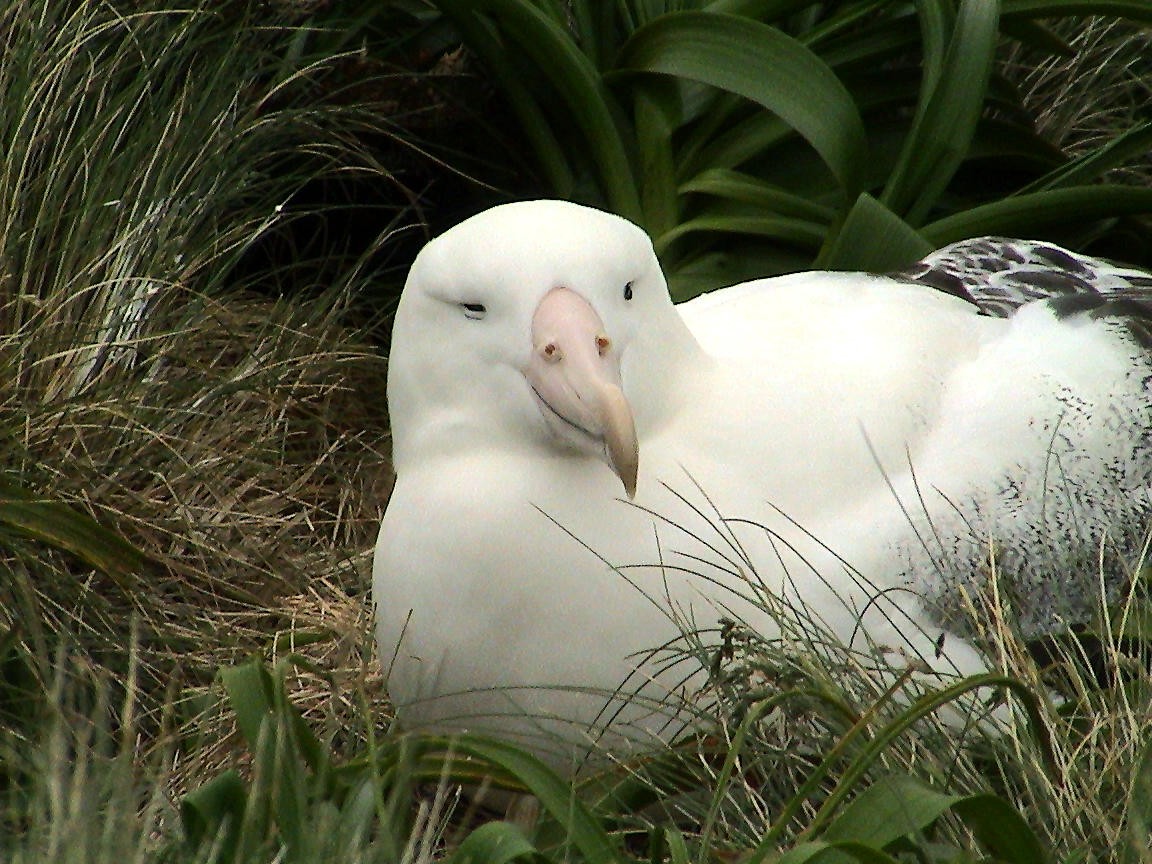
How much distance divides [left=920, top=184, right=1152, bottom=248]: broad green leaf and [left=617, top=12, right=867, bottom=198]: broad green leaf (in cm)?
30

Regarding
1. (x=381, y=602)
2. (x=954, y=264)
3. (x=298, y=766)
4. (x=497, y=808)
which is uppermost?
(x=954, y=264)

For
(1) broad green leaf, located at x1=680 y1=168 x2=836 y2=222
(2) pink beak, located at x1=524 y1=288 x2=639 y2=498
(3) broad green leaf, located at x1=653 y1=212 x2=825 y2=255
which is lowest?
(3) broad green leaf, located at x1=653 y1=212 x2=825 y2=255

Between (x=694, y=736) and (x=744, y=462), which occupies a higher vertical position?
(x=744, y=462)

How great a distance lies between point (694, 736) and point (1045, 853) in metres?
0.60

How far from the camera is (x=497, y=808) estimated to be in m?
3.08

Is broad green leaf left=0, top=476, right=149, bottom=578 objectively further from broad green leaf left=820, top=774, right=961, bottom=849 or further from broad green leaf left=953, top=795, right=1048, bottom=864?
broad green leaf left=953, top=795, right=1048, bottom=864

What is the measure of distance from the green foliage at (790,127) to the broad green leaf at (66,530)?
175cm

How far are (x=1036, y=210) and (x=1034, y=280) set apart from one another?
94 cm

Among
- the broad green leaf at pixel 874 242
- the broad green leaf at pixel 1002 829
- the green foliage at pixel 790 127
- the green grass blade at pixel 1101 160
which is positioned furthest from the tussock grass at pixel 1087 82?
the broad green leaf at pixel 1002 829

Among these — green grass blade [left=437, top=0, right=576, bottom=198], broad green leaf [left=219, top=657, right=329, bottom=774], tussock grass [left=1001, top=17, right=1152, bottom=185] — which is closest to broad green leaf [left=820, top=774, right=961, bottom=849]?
broad green leaf [left=219, top=657, right=329, bottom=774]

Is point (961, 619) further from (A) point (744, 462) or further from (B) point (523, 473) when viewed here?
(B) point (523, 473)

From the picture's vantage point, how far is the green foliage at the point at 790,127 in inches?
177

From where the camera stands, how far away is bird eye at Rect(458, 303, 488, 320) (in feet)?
9.28

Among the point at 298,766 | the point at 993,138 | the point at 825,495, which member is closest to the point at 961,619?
the point at 825,495
